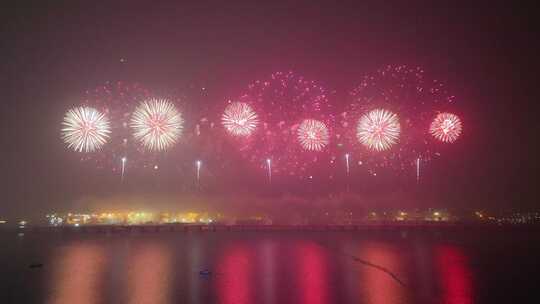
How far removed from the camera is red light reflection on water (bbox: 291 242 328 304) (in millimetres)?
16469

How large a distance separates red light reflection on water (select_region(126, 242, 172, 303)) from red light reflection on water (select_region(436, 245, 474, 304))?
13.1 m

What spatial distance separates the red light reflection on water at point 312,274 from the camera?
1647 centimetres

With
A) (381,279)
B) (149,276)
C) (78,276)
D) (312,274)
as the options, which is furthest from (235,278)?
(78,276)

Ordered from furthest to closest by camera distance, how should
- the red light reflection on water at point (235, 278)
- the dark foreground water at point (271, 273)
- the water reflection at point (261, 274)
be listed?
the dark foreground water at point (271, 273) < the water reflection at point (261, 274) < the red light reflection on water at point (235, 278)

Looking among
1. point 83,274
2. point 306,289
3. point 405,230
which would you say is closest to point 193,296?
point 306,289

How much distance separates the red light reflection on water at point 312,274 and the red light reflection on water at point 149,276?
6380 mm

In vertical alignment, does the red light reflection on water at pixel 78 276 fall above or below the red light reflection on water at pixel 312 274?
above

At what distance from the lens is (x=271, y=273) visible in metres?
21.6

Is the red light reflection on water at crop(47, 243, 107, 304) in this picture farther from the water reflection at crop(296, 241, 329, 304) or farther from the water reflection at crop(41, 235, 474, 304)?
the water reflection at crop(296, 241, 329, 304)

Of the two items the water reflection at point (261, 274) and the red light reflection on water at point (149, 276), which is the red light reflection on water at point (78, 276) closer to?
the water reflection at point (261, 274)

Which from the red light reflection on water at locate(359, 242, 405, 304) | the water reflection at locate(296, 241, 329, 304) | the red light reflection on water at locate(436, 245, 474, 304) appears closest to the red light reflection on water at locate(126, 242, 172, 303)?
the water reflection at locate(296, 241, 329, 304)

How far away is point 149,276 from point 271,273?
7052 mm

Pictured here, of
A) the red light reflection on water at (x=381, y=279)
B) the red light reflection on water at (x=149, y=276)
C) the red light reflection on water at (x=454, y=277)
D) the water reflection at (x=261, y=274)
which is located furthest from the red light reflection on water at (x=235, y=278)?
the red light reflection on water at (x=454, y=277)

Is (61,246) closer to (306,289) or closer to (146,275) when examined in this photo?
(146,275)
